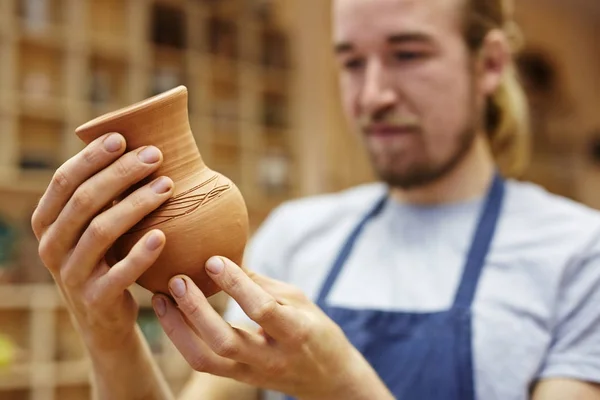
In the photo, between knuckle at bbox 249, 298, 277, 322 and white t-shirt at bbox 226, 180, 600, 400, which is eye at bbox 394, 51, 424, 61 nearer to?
white t-shirt at bbox 226, 180, 600, 400

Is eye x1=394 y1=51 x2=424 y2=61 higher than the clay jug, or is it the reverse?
eye x1=394 y1=51 x2=424 y2=61

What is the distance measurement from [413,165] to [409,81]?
0.53 ft

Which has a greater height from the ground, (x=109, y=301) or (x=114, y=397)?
(x=109, y=301)

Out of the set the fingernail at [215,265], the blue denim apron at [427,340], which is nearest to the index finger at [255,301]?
the fingernail at [215,265]

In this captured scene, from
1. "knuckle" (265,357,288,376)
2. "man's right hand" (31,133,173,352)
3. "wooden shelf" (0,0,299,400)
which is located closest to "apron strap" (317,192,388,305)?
"knuckle" (265,357,288,376)

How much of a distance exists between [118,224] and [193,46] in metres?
3.35

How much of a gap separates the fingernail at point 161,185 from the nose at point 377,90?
55 cm

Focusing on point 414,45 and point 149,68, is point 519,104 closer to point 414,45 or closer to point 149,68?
point 414,45

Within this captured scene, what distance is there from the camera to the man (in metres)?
0.91

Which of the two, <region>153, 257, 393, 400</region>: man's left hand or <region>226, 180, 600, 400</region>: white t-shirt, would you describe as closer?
<region>153, 257, 393, 400</region>: man's left hand

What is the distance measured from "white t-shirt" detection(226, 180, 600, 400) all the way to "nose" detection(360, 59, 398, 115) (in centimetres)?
27

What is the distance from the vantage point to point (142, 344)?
1053 millimetres

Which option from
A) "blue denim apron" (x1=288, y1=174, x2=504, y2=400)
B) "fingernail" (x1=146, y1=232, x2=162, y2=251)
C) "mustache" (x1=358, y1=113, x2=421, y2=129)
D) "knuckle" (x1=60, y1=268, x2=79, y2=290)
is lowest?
"blue denim apron" (x1=288, y1=174, x2=504, y2=400)

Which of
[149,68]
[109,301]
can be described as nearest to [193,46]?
[149,68]
